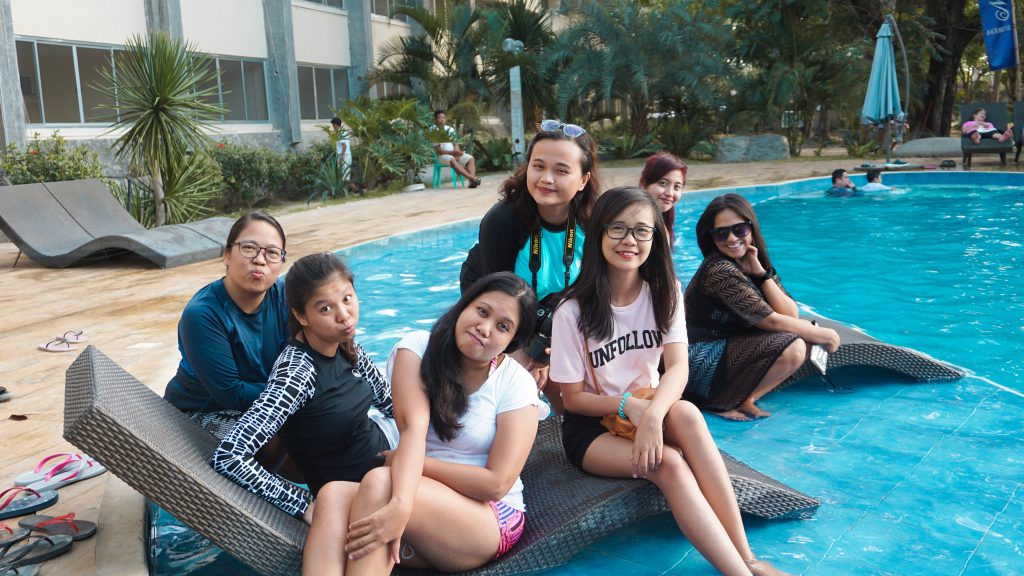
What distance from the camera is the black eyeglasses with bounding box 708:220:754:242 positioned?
4562 mm

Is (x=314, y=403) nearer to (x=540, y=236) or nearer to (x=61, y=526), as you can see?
(x=61, y=526)

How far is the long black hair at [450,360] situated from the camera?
2934 mm

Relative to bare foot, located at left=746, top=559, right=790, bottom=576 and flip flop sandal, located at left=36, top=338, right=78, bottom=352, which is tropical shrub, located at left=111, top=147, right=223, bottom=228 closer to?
flip flop sandal, located at left=36, top=338, right=78, bottom=352

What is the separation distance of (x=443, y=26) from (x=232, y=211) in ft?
29.8

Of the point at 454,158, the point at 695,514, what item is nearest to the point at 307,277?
the point at 695,514

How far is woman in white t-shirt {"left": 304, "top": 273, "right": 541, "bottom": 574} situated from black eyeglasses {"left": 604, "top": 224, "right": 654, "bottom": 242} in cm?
52

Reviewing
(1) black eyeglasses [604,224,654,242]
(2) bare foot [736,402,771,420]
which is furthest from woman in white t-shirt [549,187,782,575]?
(2) bare foot [736,402,771,420]

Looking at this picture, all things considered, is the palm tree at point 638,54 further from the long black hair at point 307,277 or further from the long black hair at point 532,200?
the long black hair at point 307,277

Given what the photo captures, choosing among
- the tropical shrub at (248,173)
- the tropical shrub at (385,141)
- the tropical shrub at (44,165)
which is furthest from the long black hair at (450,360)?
the tropical shrub at (385,141)

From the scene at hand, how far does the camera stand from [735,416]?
15.6 feet

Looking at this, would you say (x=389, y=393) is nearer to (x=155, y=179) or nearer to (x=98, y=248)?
(x=98, y=248)

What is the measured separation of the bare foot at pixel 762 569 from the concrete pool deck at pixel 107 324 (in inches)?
79.0

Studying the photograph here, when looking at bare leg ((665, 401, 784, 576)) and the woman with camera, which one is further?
the woman with camera

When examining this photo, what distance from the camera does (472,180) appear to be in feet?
57.2
